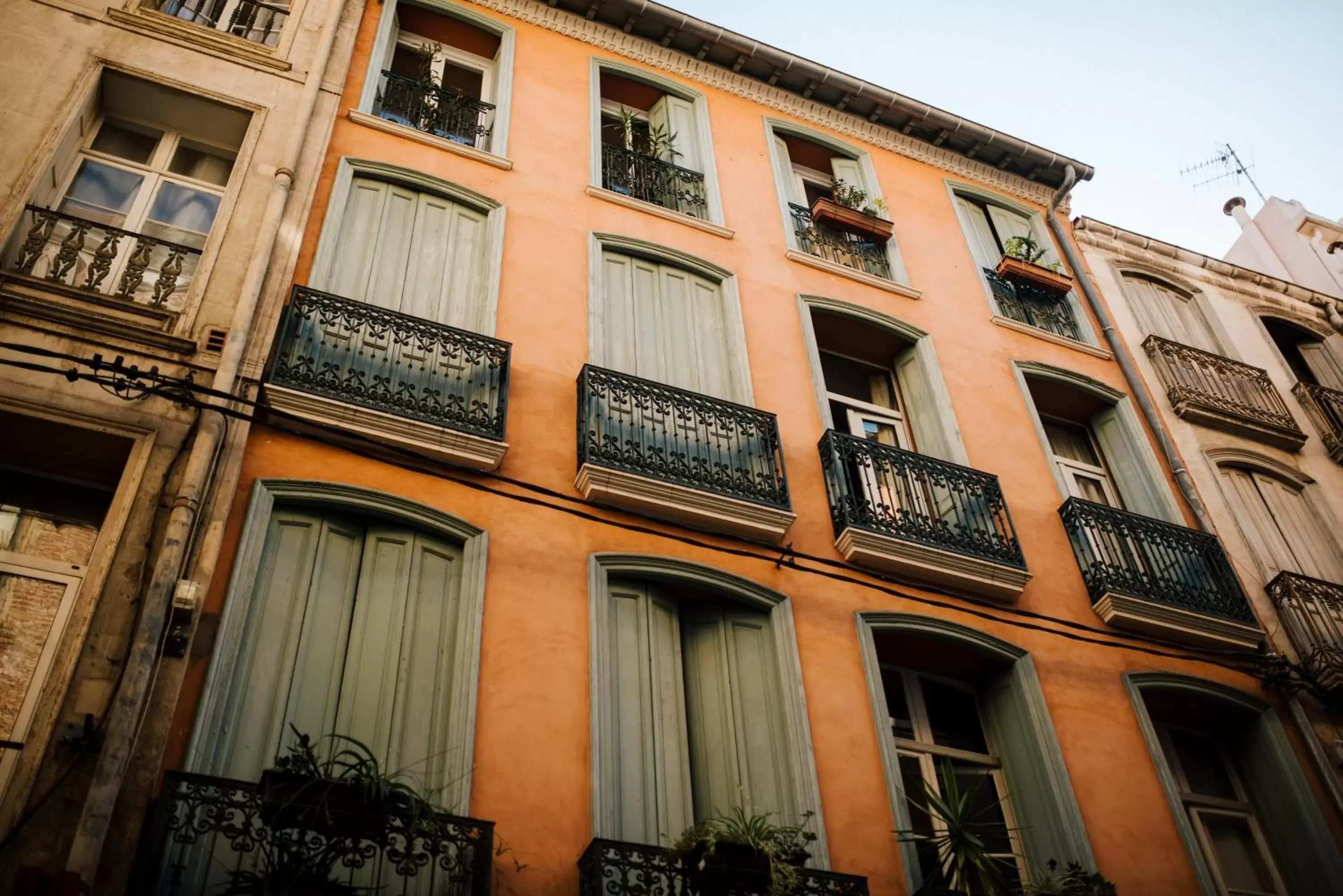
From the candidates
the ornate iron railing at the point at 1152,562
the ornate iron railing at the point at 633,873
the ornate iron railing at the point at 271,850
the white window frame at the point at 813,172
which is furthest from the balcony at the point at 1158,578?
the ornate iron railing at the point at 271,850

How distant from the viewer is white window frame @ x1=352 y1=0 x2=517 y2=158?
10.5m

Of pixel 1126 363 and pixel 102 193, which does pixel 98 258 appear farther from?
pixel 1126 363

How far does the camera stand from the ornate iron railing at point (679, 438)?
835 cm

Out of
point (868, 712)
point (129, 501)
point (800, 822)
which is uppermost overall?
point (129, 501)

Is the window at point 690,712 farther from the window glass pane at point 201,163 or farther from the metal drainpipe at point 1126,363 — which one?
the metal drainpipe at point 1126,363

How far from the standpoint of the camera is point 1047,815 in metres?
8.01

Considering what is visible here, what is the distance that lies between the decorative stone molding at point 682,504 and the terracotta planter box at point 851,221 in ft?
15.3

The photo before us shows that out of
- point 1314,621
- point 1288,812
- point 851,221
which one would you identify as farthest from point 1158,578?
point 851,221

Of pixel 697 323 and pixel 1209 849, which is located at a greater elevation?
pixel 697 323

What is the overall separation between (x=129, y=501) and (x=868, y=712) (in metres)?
5.06

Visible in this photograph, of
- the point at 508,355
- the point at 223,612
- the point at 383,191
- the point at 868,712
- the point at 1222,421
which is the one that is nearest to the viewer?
the point at 223,612

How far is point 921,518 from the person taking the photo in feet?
30.1

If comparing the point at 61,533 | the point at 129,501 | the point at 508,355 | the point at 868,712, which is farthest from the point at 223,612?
the point at 868,712

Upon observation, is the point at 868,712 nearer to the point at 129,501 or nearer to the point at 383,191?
the point at 129,501
